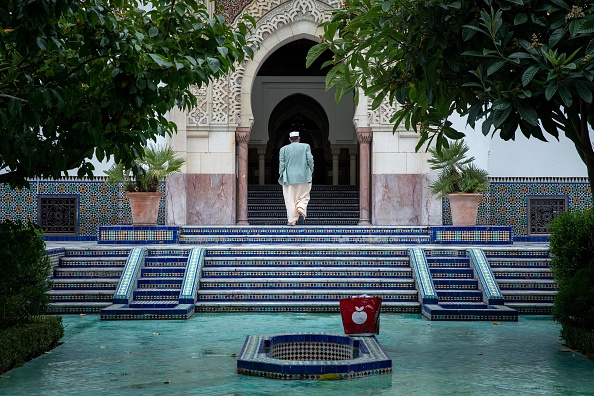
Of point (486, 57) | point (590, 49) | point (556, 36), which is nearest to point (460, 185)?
point (486, 57)

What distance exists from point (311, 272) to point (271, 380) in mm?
4590

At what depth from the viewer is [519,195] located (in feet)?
42.3

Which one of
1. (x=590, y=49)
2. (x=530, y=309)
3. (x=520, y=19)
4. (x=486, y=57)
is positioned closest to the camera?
(x=590, y=49)

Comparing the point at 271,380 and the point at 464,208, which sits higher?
the point at 464,208

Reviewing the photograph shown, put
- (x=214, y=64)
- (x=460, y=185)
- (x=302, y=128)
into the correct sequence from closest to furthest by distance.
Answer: (x=214, y=64) → (x=460, y=185) → (x=302, y=128)

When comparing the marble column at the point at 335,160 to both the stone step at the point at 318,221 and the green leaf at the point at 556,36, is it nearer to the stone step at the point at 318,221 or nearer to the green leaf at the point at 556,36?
Answer: the stone step at the point at 318,221

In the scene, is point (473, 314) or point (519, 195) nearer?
point (473, 314)

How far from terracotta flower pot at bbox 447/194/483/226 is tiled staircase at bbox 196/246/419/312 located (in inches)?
62.1

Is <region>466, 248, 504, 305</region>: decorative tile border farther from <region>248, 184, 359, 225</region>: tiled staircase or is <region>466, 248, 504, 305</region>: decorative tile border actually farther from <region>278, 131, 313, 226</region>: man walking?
<region>248, 184, 359, 225</region>: tiled staircase

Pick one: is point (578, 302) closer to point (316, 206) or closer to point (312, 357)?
point (312, 357)

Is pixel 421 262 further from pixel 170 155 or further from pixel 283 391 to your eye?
pixel 283 391

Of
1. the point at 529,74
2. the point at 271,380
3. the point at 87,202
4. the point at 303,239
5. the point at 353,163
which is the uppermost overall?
the point at 353,163

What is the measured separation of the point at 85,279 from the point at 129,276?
24.1 inches

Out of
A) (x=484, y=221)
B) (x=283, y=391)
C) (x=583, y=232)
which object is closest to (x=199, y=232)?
(x=484, y=221)
